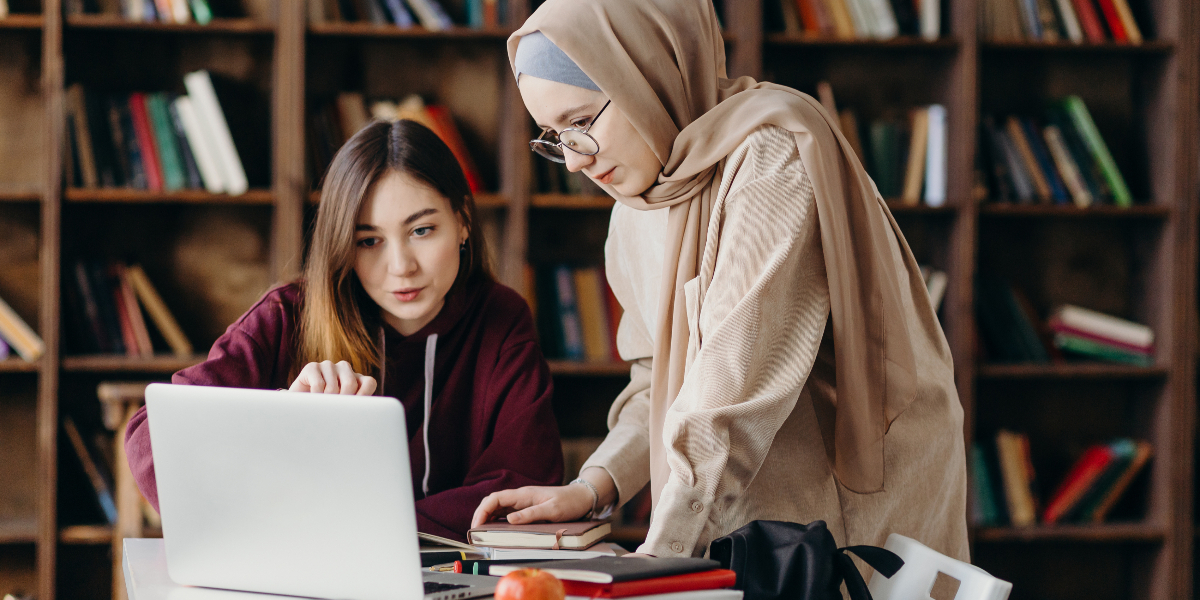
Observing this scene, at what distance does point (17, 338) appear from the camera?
2.41 meters

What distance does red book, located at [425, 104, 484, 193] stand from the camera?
256 cm

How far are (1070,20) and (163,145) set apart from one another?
2575 millimetres

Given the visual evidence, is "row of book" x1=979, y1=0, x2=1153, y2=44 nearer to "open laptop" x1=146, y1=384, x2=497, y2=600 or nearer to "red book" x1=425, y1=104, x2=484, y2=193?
"red book" x1=425, y1=104, x2=484, y2=193

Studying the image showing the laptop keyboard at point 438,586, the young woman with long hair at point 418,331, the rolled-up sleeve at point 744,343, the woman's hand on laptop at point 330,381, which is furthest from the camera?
the young woman with long hair at point 418,331

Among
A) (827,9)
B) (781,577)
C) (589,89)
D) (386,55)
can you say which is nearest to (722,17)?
(827,9)

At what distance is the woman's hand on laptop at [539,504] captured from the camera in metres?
1.13

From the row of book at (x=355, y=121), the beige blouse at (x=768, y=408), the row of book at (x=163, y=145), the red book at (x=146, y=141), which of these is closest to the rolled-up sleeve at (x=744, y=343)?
the beige blouse at (x=768, y=408)

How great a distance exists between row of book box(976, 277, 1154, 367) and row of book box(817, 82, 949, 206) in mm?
367

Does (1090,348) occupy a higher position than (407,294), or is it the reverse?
(407,294)

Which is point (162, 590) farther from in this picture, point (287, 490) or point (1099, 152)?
point (1099, 152)

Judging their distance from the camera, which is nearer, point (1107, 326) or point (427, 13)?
point (427, 13)

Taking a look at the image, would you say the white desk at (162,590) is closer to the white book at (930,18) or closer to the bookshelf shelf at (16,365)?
the bookshelf shelf at (16,365)

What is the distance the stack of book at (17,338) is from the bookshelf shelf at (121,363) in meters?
0.09

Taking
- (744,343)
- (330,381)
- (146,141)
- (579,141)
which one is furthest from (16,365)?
(744,343)
